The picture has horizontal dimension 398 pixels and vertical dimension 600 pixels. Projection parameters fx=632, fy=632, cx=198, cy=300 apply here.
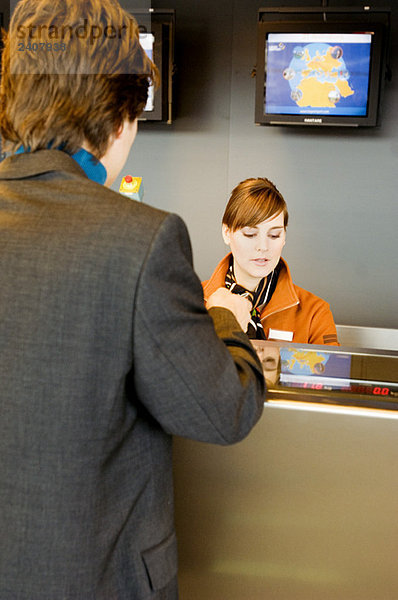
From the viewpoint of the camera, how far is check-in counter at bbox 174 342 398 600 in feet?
3.89

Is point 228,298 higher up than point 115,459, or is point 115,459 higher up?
point 228,298

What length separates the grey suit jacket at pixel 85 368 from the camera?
0.80 m

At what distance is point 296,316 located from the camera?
2572 mm

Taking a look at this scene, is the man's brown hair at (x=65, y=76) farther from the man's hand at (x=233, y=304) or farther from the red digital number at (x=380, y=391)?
the red digital number at (x=380, y=391)

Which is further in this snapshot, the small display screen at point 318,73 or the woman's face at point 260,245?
the small display screen at point 318,73

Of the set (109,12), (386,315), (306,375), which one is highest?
(109,12)

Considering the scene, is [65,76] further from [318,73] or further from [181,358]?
[318,73]

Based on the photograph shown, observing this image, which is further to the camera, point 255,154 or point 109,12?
point 255,154

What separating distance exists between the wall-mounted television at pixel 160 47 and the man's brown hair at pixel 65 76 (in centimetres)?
271

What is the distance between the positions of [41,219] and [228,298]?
439 millimetres

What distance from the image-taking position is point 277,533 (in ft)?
4.11

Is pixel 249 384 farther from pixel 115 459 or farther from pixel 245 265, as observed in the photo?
pixel 245 265

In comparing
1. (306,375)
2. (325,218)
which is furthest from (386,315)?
(306,375)

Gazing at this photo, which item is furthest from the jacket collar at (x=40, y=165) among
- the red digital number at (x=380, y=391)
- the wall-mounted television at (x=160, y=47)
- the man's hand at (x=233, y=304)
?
the wall-mounted television at (x=160, y=47)
